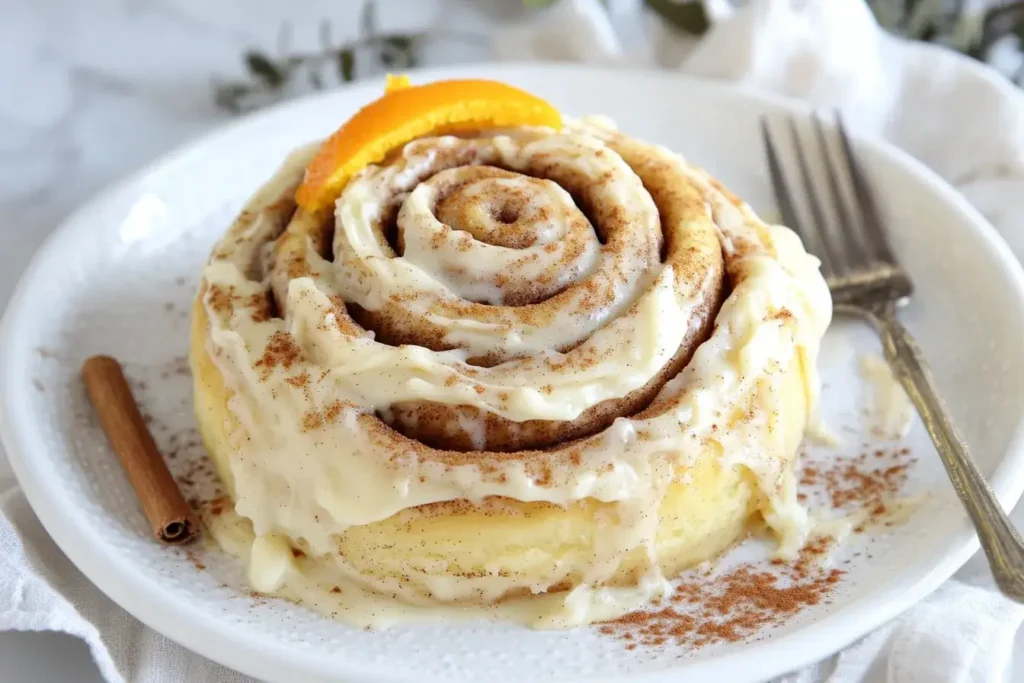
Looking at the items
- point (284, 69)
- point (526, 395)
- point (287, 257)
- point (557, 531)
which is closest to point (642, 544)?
point (557, 531)

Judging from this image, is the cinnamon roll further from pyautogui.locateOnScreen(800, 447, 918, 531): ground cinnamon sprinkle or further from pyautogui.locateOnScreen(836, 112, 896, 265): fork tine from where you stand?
pyautogui.locateOnScreen(836, 112, 896, 265): fork tine

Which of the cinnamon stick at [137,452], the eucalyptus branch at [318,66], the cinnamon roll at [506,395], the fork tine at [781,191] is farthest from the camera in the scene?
the eucalyptus branch at [318,66]

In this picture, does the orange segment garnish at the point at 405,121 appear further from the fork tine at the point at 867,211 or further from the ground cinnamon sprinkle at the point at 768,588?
the ground cinnamon sprinkle at the point at 768,588

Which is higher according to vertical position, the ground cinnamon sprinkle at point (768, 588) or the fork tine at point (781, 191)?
the fork tine at point (781, 191)

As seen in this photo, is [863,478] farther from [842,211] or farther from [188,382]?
[188,382]

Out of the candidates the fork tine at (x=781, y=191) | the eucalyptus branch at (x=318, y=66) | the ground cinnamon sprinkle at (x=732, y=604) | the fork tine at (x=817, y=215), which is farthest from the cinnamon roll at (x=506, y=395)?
the eucalyptus branch at (x=318, y=66)

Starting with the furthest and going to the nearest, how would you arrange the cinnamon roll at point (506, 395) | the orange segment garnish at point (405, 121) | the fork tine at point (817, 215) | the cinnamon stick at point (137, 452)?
the fork tine at point (817, 215)
the orange segment garnish at point (405, 121)
the cinnamon stick at point (137, 452)
the cinnamon roll at point (506, 395)
